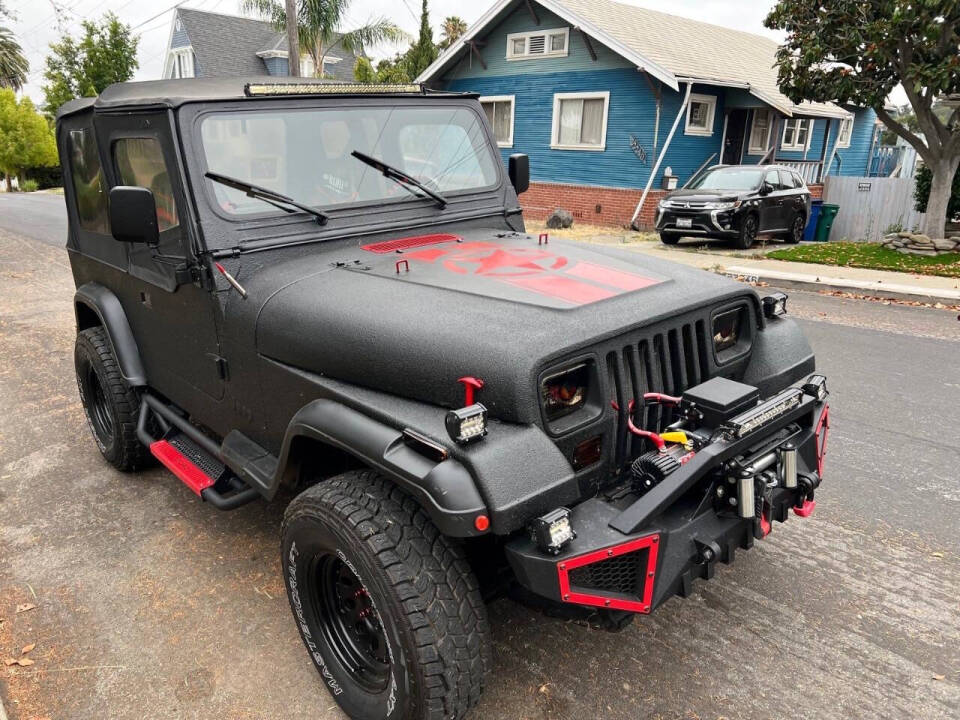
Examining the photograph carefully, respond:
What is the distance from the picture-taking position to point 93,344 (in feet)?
13.6

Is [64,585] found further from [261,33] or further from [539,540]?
[261,33]

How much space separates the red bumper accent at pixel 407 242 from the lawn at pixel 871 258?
1023 cm

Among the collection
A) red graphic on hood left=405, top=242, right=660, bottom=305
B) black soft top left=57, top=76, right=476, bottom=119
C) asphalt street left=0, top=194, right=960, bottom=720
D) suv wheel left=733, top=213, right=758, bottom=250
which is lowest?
asphalt street left=0, top=194, right=960, bottom=720

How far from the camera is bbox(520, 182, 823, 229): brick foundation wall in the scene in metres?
17.5

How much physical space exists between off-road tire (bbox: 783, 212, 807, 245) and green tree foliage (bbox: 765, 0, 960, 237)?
2319mm

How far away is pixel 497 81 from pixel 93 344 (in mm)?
17983

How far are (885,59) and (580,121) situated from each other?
8.31 m

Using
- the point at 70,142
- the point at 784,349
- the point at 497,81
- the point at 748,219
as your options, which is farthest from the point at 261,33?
the point at 784,349

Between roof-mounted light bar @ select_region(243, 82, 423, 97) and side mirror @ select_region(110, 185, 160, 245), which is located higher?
roof-mounted light bar @ select_region(243, 82, 423, 97)

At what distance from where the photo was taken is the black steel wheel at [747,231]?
13367mm

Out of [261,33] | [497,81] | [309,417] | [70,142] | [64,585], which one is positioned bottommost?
[64,585]

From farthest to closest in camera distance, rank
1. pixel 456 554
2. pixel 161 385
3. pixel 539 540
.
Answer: pixel 161 385
pixel 456 554
pixel 539 540

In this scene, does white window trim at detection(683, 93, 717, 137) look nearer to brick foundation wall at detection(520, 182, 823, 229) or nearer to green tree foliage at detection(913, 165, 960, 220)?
brick foundation wall at detection(520, 182, 823, 229)

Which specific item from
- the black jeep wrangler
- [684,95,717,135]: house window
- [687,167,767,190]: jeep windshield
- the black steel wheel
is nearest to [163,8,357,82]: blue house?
[684,95,717,135]: house window
